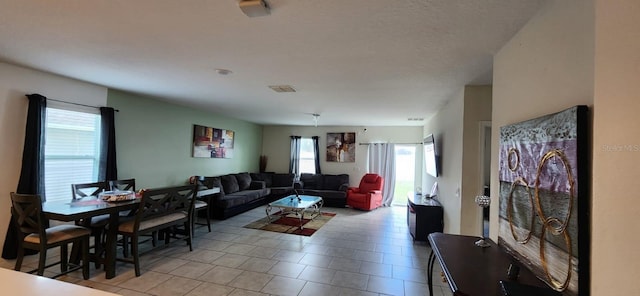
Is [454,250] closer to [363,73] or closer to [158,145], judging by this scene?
[363,73]

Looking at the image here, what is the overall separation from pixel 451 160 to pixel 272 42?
9.63ft

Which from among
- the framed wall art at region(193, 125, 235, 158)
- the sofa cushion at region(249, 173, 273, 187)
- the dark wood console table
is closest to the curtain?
the sofa cushion at region(249, 173, 273, 187)

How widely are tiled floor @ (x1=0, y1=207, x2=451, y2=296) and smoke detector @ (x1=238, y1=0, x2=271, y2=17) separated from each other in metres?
2.52

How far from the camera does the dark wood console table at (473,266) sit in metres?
1.34

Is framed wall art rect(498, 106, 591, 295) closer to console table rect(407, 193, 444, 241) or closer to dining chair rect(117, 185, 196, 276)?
console table rect(407, 193, 444, 241)

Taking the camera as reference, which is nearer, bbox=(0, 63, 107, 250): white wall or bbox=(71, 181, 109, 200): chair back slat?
bbox=(0, 63, 107, 250): white wall

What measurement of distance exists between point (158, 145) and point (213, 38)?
364 centimetres

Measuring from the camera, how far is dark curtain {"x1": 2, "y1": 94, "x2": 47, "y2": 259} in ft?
10.5

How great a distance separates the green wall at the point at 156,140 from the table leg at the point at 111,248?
64.6 inches

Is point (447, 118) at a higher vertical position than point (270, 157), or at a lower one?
higher

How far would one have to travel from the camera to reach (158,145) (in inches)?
196

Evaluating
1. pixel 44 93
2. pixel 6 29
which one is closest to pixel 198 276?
pixel 6 29

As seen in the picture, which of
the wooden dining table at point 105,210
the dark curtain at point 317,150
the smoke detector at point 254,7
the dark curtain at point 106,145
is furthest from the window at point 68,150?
the dark curtain at point 317,150

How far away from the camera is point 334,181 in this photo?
25.6ft
